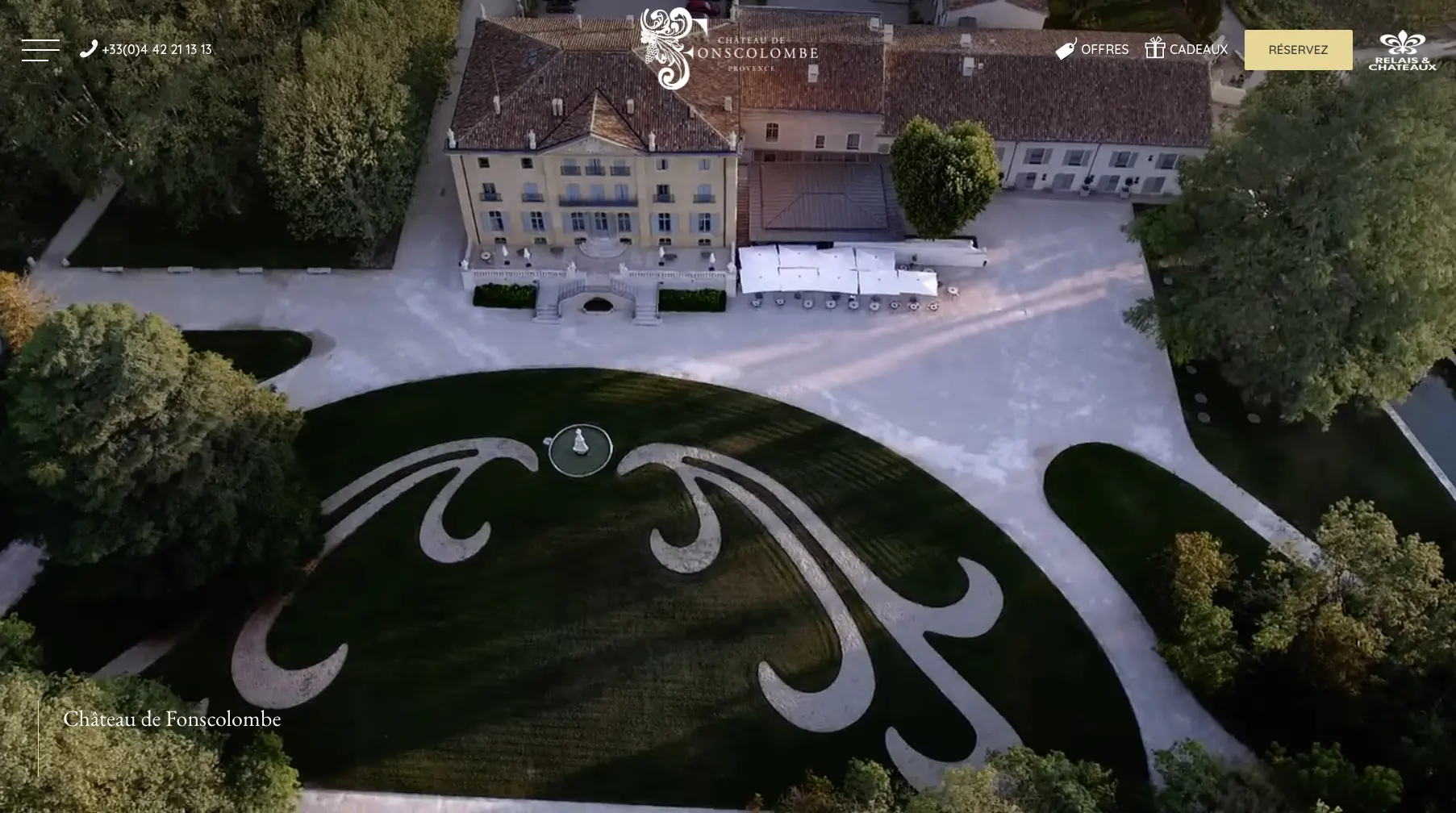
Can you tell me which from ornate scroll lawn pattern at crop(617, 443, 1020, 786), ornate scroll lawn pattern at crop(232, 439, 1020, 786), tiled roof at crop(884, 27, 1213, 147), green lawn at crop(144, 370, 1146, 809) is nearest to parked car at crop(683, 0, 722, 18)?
tiled roof at crop(884, 27, 1213, 147)

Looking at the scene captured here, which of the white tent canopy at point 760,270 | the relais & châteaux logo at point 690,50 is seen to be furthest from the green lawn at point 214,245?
the white tent canopy at point 760,270

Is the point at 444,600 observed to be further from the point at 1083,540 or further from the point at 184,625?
the point at 1083,540

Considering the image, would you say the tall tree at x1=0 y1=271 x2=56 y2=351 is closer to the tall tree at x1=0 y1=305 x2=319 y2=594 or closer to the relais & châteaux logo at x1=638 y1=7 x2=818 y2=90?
the tall tree at x1=0 y1=305 x2=319 y2=594

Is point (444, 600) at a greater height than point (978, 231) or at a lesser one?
lesser

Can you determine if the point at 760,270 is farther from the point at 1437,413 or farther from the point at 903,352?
the point at 1437,413

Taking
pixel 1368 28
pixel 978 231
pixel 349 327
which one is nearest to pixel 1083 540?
pixel 978 231

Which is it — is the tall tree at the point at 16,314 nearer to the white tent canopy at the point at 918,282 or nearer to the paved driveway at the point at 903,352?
the paved driveway at the point at 903,352
